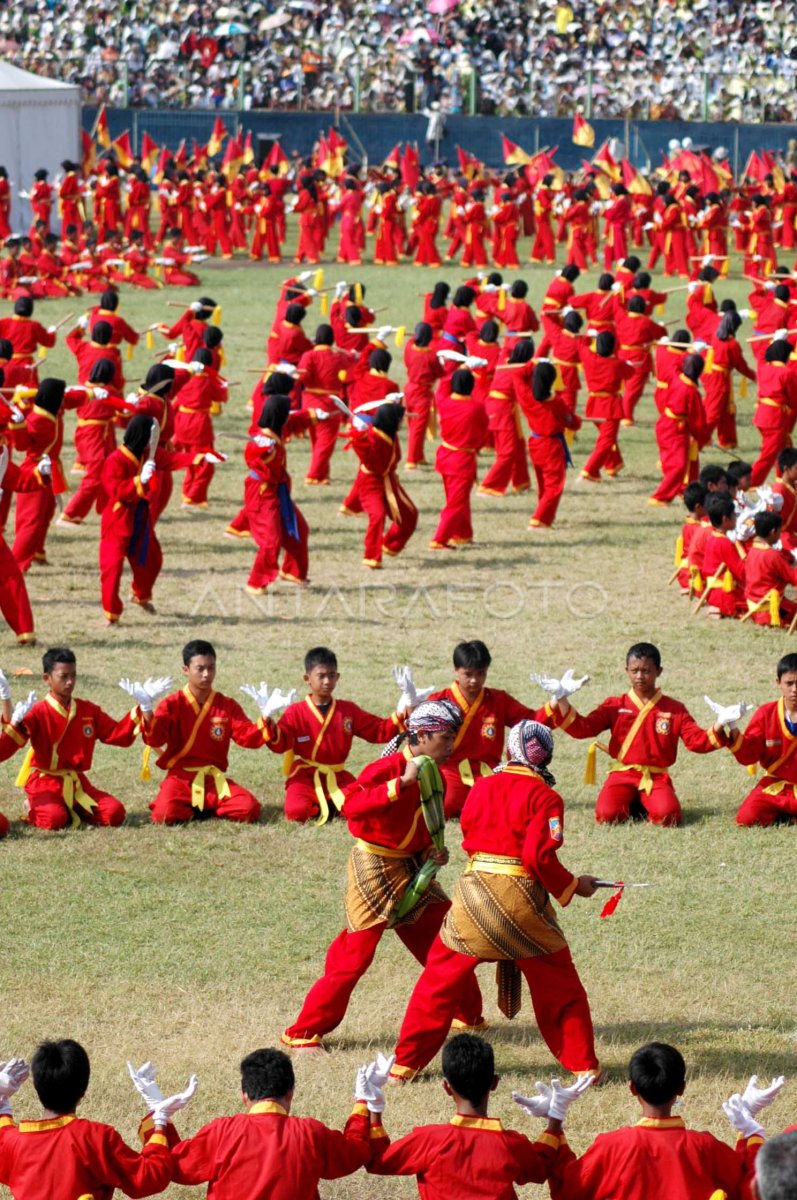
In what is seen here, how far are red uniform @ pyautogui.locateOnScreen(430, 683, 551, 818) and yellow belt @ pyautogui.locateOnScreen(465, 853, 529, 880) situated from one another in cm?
200

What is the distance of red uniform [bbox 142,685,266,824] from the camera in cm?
824

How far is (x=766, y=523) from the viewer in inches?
442

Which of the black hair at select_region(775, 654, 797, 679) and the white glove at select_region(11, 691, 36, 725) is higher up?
the black hair at select_region(775, 654, 797, 679)

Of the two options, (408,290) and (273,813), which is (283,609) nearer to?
(273,813)

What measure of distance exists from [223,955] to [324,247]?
22931 millimetres

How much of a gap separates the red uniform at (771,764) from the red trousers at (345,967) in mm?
2274

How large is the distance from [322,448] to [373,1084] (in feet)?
35.0

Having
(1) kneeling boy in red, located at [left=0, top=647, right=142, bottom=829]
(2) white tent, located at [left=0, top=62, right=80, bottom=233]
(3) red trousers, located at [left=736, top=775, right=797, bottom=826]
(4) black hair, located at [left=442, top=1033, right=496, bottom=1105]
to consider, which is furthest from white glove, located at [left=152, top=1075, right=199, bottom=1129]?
(2) white tent, located at [left=0, top=62, right=80, bottom=233]

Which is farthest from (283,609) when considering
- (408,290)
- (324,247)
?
(324,247)

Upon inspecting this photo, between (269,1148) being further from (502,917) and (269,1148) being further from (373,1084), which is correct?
(502,917)

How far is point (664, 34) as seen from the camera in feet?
118

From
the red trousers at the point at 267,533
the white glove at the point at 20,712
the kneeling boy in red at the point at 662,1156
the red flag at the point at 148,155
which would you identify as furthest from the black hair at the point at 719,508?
the red flag at the point at 148,155

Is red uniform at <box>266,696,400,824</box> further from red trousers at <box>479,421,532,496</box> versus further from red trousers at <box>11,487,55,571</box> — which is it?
red trousers at <box>479,421,532,496</box>

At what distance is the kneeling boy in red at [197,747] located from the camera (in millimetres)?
8180
